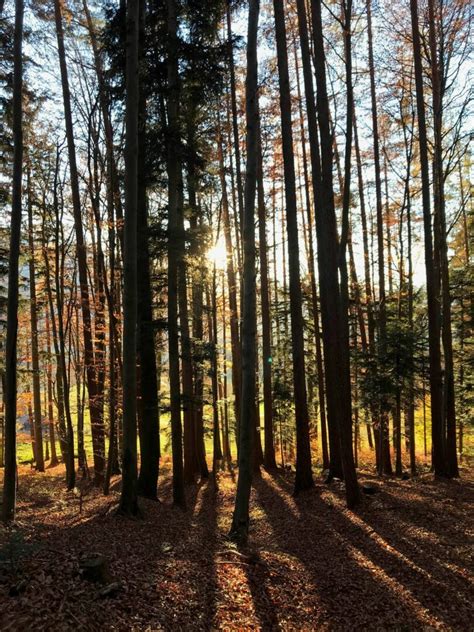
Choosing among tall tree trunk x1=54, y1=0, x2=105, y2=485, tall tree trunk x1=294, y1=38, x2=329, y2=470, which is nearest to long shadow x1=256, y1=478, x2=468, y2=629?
tall tree trunk x1=54, y1=0, x2=105, y2=485

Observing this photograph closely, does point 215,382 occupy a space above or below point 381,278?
below

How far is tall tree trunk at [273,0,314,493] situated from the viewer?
31.6 feet

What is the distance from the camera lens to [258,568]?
233 inches

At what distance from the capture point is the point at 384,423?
1430cm

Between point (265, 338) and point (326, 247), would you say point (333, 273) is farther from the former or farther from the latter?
point (265, 338)

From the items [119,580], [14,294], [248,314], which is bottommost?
[119,580]

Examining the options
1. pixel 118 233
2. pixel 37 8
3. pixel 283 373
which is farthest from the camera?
pixel 283 373

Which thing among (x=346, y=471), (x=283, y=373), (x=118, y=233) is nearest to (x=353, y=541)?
(x=346, y=471)

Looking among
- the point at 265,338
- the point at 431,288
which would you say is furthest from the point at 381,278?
the point at 265,338

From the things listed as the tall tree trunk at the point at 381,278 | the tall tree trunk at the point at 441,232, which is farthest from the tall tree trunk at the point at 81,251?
the tall tree trunk at the point at 441,232

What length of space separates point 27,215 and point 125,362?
12.5 m

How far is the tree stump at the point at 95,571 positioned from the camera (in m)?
4.31

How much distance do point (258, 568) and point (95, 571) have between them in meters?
2.48

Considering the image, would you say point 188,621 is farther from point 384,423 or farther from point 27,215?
point 27,215
